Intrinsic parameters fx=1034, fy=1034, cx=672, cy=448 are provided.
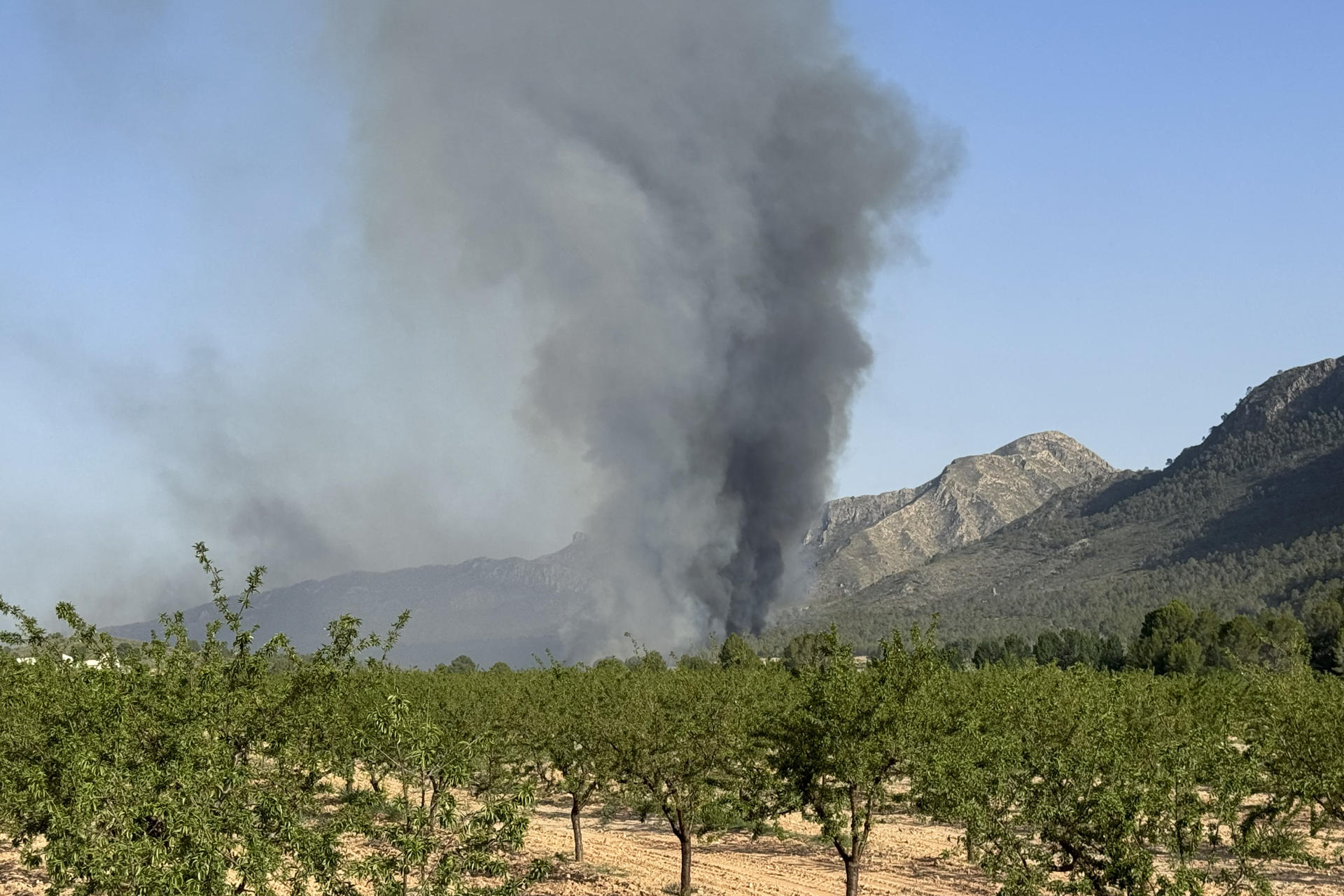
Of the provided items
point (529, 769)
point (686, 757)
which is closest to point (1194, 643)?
point (686, 757)

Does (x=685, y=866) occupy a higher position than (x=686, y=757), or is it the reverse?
(x=686, y=757)

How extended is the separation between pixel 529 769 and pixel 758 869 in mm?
9074

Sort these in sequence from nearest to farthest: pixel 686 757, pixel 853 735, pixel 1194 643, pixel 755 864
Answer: pixel 853 735 → pixel 686 757 → pixel 755 864 → pixel 1194 643

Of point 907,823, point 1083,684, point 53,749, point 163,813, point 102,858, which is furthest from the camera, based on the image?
point 907,823

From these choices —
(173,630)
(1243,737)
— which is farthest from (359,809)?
(1243,737)

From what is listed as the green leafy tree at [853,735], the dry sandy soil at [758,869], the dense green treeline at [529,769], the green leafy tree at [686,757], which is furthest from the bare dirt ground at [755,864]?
the green leafy tree at [853,735]

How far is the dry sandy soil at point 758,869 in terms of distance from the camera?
30688mm

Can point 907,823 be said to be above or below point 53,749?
below

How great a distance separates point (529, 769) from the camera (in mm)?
30922

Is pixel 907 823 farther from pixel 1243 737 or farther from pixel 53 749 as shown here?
pixel 53 749

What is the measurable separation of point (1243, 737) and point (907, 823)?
16.3 meters

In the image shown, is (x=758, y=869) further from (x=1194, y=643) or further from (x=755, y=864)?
(x=1194, y=643)

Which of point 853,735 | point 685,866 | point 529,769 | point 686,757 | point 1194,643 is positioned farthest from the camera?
point 1194,643

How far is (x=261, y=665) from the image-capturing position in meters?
18.6
